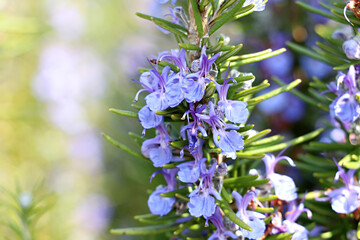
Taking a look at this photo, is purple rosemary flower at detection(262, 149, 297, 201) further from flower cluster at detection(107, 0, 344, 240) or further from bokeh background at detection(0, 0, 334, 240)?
bokeh background at detection(0, 0, 334, 240)

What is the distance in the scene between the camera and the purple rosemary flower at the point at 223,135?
46cm

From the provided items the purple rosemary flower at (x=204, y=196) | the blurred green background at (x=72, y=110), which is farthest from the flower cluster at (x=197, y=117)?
the blurred green background at (x=72, y=110)

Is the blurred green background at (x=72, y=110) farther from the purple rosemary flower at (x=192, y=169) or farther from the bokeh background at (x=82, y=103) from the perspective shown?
the purple rosemary flower at (x=192, y=169)

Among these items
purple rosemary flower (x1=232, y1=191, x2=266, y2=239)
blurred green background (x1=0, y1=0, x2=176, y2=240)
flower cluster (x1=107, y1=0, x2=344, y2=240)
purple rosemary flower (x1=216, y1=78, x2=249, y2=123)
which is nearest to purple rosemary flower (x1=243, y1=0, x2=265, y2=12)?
flower cluster (x1=107, y1=0, x2=344, y2=240)

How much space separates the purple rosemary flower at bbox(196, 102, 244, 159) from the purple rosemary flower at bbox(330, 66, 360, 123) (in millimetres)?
154

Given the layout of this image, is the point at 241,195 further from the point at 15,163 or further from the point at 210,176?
the point at 15,163

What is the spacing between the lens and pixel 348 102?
0.54 meters

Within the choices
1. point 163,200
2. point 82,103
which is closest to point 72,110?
point 82,103

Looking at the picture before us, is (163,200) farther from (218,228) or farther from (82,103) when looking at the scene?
(82,103)

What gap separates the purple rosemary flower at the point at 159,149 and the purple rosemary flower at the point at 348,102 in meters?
0.23

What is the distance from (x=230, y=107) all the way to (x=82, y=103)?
172 cm

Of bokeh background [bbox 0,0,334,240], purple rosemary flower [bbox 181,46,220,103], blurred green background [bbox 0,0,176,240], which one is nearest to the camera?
purple rosemary flower [bbox 181,46,220,103]

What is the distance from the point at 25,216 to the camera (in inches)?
29.7

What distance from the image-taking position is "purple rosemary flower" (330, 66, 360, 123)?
0.52 metres
